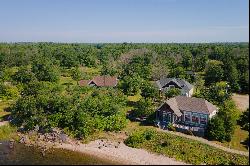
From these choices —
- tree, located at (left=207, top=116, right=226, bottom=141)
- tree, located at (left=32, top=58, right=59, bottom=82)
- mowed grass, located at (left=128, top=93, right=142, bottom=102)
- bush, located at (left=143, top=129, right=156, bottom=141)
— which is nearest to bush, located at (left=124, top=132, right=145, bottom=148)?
bush, located at (left=143, top=129, right=156, bottom=141)

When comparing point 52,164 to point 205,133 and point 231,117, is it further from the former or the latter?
point 231,117

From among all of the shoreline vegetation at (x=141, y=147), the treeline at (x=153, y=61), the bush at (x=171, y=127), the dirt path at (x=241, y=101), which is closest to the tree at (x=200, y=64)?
the treeline at (x=153, y=61)

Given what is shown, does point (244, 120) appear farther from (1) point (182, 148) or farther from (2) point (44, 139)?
(2) point (44, 139)

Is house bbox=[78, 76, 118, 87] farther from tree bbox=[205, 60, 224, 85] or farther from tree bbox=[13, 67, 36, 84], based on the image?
tree bbox=[205, 60, 224, 85]

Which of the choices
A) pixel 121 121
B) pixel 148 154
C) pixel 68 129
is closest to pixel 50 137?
pixel 68 129

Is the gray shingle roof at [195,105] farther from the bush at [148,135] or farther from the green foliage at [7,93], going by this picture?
the green foliage at [7,93]
